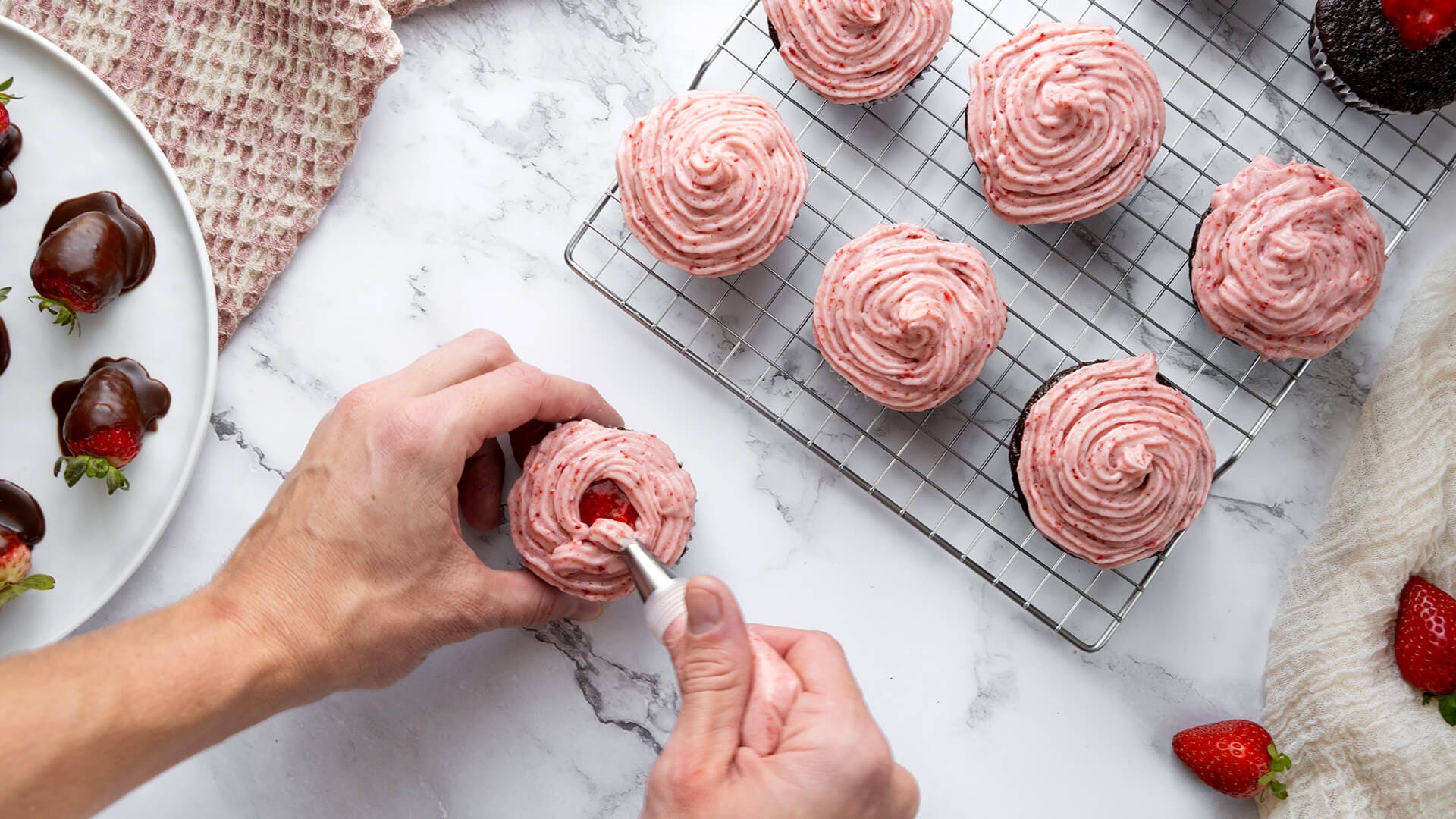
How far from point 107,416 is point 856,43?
77.7 inches

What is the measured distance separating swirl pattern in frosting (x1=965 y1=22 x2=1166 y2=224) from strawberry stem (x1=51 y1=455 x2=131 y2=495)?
86.4 inches

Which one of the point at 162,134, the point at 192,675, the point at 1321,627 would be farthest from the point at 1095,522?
the point at 162,134

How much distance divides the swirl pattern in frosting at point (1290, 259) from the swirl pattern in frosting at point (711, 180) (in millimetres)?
1022

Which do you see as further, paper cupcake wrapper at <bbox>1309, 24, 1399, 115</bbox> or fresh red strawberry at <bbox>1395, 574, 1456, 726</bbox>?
paper cupcake wrapper at <bbox>1309, 24, 1399, 115</bbox>

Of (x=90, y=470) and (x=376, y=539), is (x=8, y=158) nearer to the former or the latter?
(x=90, y=470)

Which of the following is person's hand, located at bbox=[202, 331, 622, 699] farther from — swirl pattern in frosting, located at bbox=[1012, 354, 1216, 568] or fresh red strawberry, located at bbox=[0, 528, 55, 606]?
swirl pattern in frosting, located at bbox=[1012, 354, 1216, 568]

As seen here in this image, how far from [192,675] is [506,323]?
1111 millimetres

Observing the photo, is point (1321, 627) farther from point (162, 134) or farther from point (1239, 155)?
point (162, 134)

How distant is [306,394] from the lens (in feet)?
9.17

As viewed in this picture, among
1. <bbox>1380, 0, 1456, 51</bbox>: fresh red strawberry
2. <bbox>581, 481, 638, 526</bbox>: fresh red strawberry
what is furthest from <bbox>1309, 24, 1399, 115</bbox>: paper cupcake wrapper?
<bbox>581, 481, 638, 526</bbox>: fresh red strawberry

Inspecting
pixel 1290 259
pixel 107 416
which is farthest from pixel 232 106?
pixel 1290 259

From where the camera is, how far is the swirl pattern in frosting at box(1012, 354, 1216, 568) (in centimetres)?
248

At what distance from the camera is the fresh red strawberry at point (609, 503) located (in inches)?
96.3

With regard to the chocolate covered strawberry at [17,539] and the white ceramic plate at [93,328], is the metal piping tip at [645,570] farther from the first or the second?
the chocolate covered strawberry at [17,539]
